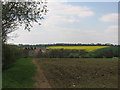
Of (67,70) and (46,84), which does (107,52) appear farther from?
(46,84)

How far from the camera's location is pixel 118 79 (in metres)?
24.0

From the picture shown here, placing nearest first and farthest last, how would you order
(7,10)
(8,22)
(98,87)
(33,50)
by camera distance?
(98,87), (7,10), (8,22), (33,50)

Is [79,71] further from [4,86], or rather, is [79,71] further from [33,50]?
[33,50]

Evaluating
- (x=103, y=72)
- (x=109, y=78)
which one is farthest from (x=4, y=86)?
(x=103, y=72)

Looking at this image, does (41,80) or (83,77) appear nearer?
(41,80)

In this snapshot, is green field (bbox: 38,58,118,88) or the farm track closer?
the farm track

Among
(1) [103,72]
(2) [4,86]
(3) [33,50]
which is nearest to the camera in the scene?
(2) [4,86]

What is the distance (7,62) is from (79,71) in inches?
364

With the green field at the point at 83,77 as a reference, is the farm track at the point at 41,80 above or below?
above

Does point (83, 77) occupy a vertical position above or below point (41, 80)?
below

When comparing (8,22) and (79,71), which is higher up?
(8,22)

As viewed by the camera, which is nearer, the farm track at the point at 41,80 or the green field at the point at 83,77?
the farm track at the point at 41,80

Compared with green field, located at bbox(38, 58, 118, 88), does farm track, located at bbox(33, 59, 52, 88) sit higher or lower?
higher

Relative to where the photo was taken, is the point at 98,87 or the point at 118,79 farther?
the point at 118,79
